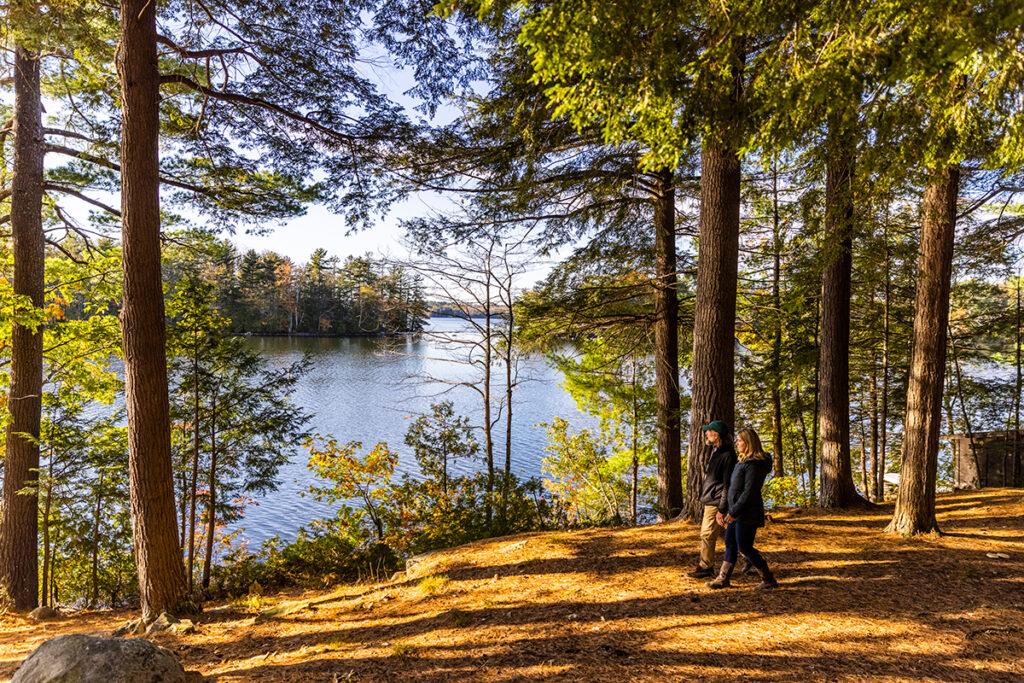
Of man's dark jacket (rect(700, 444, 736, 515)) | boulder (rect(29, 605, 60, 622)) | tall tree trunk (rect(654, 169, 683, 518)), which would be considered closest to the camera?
man's dark jacket (rect(700, 444, 736, 515))

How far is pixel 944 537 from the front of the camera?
5.54m

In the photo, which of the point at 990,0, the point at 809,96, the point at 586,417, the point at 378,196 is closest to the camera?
the point at 990,0

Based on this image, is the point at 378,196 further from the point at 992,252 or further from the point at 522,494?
the point at 992,252

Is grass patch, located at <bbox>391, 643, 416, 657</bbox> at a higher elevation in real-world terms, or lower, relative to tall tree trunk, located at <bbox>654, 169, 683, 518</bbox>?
lower

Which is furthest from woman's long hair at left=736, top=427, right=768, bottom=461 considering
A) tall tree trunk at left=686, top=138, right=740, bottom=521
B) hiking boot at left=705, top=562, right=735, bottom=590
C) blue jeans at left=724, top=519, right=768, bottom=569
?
tall tree trunk at left=686, top=138, right=740, bottom=521

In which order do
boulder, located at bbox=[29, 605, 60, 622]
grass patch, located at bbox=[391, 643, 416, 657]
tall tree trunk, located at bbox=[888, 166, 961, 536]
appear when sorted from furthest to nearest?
boulder, located at bbox=[29, 605, 60, 622]
tall tree trunk, located at bbox=[888, 166, 961, 536]
grass patch, located at bbox=[391, 643, 416, 657]

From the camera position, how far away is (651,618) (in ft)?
12.5

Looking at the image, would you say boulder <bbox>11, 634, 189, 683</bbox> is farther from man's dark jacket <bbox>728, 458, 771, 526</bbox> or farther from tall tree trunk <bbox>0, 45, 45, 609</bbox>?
tall tree trunk <bbox>0, 45, 45, 609</bbox>

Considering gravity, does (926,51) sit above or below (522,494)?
above

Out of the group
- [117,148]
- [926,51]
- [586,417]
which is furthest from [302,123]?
[586,417]

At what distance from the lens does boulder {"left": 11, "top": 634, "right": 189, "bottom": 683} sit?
2.90 m

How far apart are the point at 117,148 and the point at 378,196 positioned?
4.31 metres

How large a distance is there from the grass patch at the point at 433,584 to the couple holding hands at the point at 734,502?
2.39 metres

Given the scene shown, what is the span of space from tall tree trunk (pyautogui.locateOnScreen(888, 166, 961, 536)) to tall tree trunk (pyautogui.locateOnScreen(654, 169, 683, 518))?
3032 millimetres
